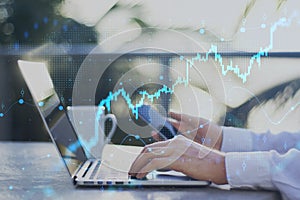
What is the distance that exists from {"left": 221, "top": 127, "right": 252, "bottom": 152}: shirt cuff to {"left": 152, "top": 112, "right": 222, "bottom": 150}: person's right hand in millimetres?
10

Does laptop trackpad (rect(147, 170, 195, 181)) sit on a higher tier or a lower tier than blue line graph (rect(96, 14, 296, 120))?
lower

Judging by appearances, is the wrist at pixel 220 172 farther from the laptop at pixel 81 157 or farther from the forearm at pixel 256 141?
the forearm at pixel 256 141

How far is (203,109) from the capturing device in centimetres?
85

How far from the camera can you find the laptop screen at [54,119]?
0.46 m

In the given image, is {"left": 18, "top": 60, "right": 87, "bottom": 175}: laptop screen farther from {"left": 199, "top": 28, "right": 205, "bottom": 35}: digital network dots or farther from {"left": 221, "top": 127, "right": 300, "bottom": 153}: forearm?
{"left": 199, "top": 28, "right": 205, "bottom": 35}: digital network dots

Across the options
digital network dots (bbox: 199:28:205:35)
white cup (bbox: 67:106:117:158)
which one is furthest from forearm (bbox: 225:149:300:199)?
digital network dots (bbox: 199:28:205:35)

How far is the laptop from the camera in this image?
40 cm

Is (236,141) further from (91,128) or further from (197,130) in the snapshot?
(91,128)

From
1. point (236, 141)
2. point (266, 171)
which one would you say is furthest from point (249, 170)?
point (236, 141)

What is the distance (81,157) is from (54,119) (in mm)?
89

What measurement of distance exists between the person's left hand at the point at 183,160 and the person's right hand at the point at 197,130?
0.11 m

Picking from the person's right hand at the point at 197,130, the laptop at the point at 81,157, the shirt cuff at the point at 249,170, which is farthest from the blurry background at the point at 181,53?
the shirt cuff at the point at 249,170

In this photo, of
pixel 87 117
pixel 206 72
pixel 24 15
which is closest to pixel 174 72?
pixel 206 72

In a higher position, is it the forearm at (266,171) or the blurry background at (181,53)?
the blurry background at (181,53)
